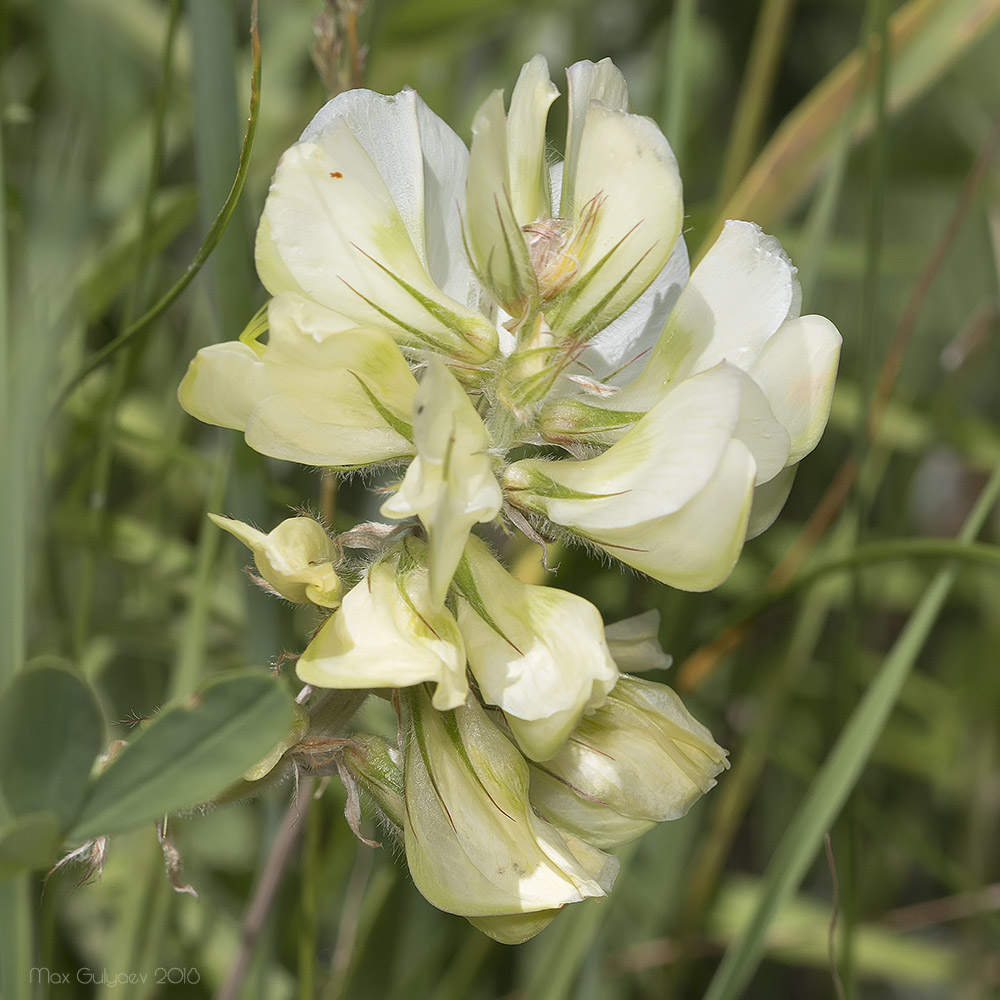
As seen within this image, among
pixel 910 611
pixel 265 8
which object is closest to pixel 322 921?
pixel 910 611

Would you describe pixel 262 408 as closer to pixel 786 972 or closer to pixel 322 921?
pixel 322 921

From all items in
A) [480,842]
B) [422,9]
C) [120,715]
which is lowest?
[120,715]

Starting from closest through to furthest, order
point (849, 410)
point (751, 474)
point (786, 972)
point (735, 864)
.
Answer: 1. point (751, 474)
2. point (849, 410)
3. point (786, 972)
4. point (735, 864)

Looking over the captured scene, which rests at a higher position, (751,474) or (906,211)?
(751,474)

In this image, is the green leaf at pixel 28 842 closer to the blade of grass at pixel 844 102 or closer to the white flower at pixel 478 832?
the white flower at pixel 478 832

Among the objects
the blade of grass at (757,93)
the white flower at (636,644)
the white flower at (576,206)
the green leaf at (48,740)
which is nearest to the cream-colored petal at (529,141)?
the white flower at (576,206)

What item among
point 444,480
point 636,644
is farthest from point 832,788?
point 444,480

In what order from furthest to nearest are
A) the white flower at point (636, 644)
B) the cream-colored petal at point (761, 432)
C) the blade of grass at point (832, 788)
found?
the blade of grass at point (832, 788) → the white flower at point (636, 644) → the cream-colored petal at point (761, 432)
